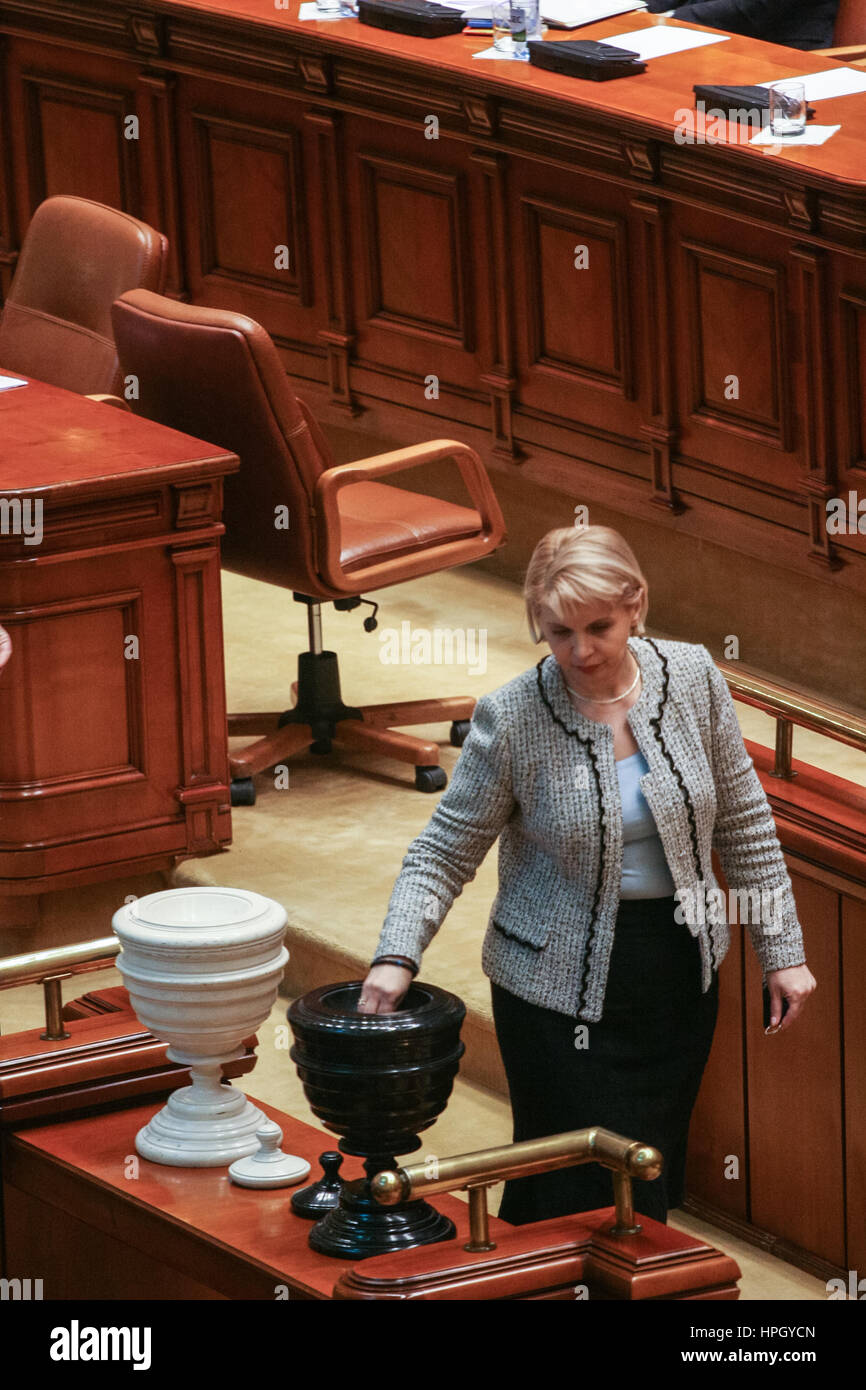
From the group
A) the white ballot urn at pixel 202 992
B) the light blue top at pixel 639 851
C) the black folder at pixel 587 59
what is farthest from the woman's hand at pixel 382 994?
the black folder at pixel 587 59

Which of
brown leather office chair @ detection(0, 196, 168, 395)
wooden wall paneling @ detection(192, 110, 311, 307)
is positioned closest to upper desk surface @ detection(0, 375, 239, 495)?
brown leather office chair @ detection(0, 196, 168, 395)

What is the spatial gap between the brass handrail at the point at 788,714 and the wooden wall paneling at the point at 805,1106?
193mm

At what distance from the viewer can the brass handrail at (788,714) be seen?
344 cm

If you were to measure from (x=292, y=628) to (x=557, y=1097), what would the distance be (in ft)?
11.0

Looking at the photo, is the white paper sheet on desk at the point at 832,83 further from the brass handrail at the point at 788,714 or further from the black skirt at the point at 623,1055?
the black skirt at the point at 623,1055

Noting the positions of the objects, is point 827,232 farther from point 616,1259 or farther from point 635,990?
point 616,1259

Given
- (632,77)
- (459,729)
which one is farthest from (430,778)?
(632,77)

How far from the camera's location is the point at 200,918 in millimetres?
2982

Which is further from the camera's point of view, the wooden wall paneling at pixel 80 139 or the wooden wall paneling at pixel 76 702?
the wooden wall paneling at pixel 80 139

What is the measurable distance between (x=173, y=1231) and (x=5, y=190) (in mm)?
4970

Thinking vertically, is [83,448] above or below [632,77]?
below

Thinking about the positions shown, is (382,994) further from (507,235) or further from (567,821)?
(507,235)

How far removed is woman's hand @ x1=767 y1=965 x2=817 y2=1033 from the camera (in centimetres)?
296

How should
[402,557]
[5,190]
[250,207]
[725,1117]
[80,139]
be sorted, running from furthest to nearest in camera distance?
[5,190] < [80,139] < [250,207] < [402,557] < [725,1117]
